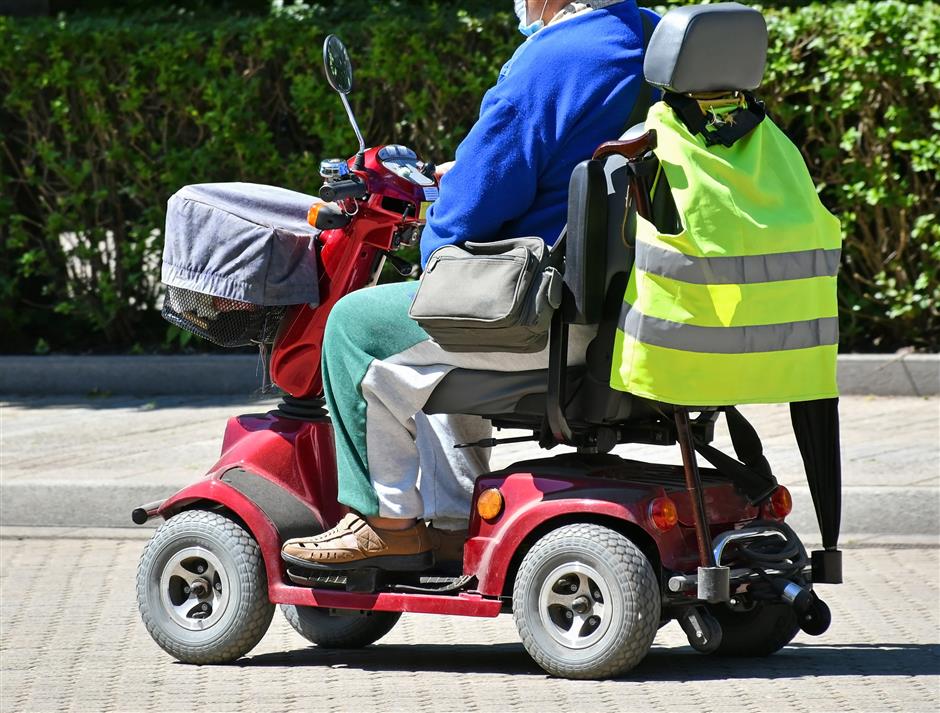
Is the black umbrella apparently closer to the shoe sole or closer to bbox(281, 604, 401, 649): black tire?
the shoe sole

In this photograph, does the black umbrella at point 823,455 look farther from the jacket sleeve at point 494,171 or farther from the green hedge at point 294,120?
the green hedge at point 294,120

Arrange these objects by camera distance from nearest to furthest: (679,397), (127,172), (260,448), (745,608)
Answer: (679,397)
(745,608)
(260,448)
(127,172)

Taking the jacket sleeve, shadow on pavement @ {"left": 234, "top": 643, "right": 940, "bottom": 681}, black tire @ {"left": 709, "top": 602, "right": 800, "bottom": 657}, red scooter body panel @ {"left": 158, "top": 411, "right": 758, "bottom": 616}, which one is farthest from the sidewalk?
the jacket sleeve

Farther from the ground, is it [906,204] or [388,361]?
[388,361]

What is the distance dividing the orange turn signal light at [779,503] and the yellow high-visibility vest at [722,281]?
0.43 m

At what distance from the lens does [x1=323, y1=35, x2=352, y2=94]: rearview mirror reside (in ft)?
15.4

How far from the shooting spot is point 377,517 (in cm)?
454

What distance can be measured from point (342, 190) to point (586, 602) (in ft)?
4.15

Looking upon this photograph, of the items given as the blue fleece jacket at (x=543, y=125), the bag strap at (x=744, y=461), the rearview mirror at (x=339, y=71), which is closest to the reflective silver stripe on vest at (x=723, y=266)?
the blue fleece jacket at (x=543, y=125)

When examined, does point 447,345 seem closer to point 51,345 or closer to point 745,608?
point 745,608

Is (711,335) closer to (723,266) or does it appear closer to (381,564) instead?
(723,266)

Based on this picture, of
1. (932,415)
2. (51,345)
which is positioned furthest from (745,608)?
(51,345)

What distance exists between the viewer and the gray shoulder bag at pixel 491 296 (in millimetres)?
4160

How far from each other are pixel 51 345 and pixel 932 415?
16.8 ft
